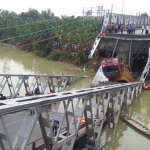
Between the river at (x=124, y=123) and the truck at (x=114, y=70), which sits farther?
the truck at (x=114, y=70)

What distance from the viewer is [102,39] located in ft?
70.6

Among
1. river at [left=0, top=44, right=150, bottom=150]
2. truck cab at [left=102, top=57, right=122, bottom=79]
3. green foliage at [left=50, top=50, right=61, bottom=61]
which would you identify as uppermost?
truck cab at [left=102, top=57, right=122, bottom=79]

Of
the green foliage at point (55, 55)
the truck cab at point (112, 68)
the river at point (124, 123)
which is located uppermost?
the truck cab at point (112, 68)

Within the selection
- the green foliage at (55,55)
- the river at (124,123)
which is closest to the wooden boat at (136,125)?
the river at (124,123)

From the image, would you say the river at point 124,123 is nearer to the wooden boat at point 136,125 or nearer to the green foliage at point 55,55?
the wooden boat at point 136,125

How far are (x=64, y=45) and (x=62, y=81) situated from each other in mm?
12018

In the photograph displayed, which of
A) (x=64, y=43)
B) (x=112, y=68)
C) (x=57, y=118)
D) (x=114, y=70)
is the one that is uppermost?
(x=64, y=43)

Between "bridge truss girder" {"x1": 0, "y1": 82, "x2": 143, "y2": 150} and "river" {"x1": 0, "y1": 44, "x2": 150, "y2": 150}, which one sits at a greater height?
"bridge truss girder" {"x1": 0, "y1": 82, "x2": 143, "y2": 150}

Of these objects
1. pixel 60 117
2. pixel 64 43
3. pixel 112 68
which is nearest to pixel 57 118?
pixel 60 117

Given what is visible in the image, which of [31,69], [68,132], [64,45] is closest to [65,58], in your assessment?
[64,45]

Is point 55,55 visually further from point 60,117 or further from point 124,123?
point 60,117

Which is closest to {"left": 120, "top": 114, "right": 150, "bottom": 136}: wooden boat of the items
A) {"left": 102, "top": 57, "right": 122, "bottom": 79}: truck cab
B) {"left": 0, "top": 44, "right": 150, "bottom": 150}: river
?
{"left": 0, "top": 44, "right": 150, "bottom": 150}: river

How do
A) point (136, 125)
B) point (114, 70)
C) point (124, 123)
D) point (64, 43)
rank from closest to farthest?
point (136, 125) < point (124, 123) < point (114, 70) < point (64, 43)

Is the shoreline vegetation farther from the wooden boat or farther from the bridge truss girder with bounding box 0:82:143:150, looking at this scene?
the bridge truss girder with bounding box 0:82:143:150
